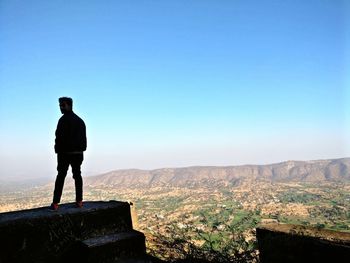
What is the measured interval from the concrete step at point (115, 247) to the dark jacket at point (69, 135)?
1.55 meters

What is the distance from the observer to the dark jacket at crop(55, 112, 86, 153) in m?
4.77

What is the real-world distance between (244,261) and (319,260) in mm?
1902

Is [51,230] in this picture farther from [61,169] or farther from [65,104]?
[65,104]

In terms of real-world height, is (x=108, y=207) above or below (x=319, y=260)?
above

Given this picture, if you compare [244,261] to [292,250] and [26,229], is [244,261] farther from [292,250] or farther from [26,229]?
[26,229]

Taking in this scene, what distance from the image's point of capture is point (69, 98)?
5.05 metres

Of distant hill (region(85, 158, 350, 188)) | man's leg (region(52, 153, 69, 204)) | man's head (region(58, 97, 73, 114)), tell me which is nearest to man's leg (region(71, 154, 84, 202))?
man's leg (region(52, 153, 69, 204))

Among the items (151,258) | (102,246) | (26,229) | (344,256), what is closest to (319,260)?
(344,256)

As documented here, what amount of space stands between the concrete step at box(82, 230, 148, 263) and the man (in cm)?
85

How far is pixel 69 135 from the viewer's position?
189 inches

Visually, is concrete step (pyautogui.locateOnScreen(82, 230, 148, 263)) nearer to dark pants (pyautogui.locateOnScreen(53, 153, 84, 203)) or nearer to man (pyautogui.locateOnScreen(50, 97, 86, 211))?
man (pyautogui.locateOnScreen(50, 97, 86, 211))

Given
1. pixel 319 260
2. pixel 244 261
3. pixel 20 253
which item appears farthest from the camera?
pixel 244 261

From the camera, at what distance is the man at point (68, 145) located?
4.77 meters

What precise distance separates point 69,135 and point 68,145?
173mm
